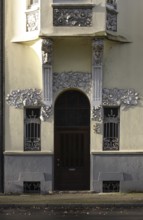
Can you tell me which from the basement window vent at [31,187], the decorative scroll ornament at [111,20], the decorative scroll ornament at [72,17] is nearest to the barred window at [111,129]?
the basement window vent at [31,187]

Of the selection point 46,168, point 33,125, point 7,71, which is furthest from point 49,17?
point 46,168

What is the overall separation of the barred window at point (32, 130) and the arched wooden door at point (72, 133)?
628mm

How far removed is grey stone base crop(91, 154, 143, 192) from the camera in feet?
63.8

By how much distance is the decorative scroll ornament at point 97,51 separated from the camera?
62.0ft

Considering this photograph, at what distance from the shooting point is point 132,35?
19766 millimetres

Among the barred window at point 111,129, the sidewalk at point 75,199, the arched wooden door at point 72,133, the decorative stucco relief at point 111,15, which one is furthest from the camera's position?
the arched wooden door at point 72,133

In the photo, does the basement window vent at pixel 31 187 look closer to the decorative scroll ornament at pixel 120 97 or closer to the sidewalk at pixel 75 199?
the sidewalk at pixel 75 199

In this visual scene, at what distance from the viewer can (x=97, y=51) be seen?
19.0 metres

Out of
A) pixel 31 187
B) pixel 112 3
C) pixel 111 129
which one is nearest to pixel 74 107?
pixel 111 129

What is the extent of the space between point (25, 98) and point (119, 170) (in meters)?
3.86

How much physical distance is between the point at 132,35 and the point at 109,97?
7.21 ft

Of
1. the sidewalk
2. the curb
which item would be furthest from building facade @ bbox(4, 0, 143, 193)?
the curb

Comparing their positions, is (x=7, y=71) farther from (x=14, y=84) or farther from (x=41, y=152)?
(x=41, y=152)

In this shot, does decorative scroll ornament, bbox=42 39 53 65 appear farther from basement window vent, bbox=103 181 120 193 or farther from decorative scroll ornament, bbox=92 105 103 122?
basement window vent, bbox=103 181 120 193
